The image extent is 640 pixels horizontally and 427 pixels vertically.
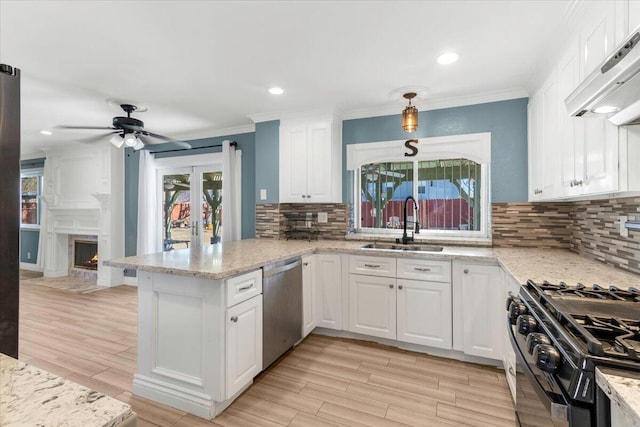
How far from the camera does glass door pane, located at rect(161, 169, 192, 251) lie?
4906mm

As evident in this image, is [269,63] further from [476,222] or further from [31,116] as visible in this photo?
[31,116]

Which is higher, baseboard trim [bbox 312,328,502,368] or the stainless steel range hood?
the stainless steel range hood

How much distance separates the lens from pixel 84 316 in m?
3.75

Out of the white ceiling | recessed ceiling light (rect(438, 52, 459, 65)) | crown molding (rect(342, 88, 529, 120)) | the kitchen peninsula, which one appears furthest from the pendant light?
the kitchen peninsula

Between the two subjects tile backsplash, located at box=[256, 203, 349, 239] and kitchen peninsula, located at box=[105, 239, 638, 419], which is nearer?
kitchen peninsula, located at box=[105, 239, 638, 419]

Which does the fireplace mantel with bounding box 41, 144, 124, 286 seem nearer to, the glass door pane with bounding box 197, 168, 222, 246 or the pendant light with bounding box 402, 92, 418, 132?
the glass door pane with bounding box 197, 168, 222, 246

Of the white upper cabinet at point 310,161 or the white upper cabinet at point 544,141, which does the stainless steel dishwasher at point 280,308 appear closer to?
the white upper cabinet at point 310,161

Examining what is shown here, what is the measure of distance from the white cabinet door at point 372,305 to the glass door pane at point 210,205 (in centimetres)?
252

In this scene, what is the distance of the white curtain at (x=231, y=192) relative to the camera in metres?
4.25

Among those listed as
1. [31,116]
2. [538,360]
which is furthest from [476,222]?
[31,116]

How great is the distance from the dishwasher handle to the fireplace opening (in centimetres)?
494

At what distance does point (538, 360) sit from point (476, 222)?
254 centimetres

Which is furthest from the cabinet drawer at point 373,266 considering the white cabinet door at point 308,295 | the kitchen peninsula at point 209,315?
the kitchen peninsula at point 209,315

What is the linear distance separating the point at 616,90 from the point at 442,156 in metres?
2.24
